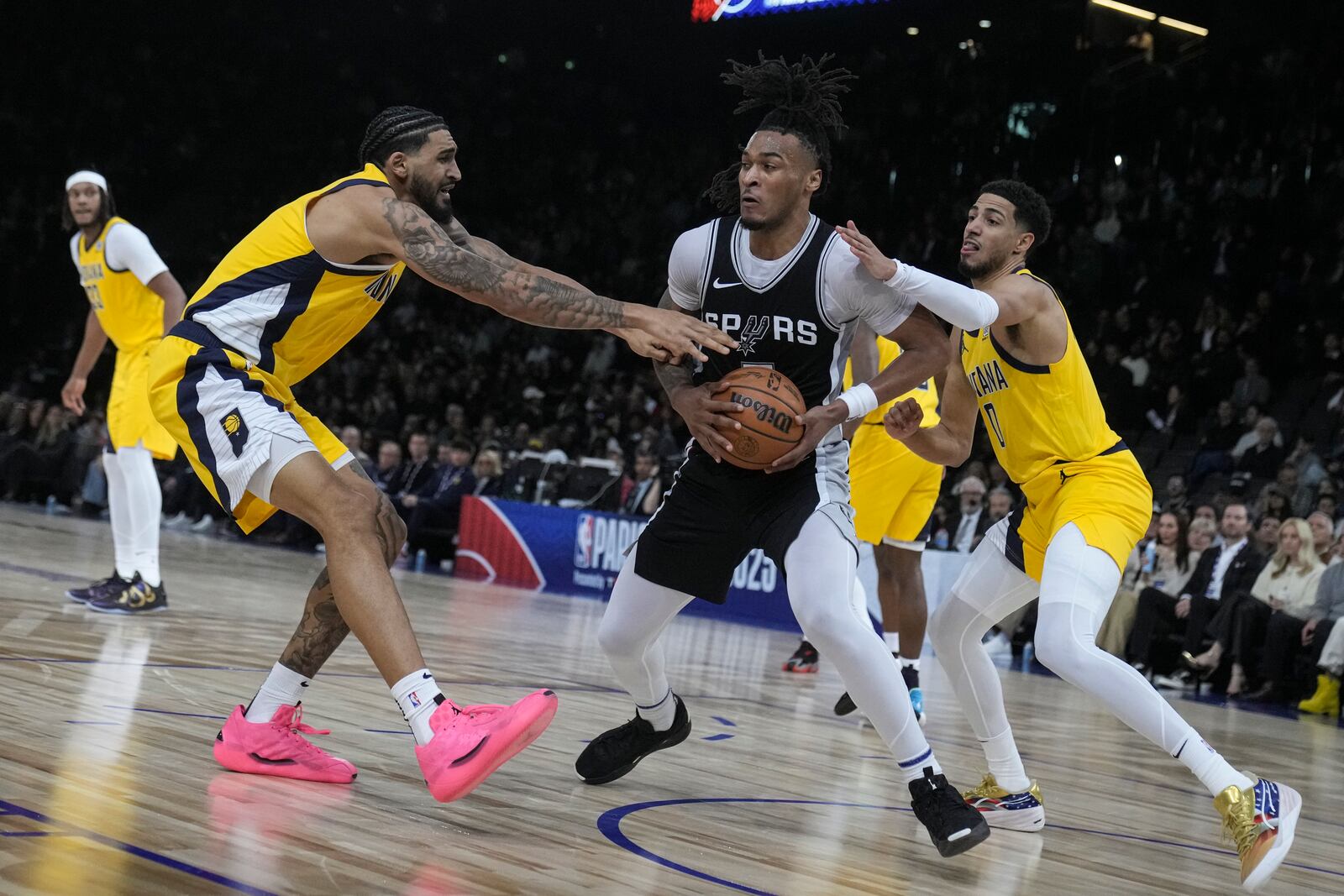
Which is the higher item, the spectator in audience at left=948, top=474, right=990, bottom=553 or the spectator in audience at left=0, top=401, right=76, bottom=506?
the spectator in audience at left=948, top=474, right=990, bottom=553

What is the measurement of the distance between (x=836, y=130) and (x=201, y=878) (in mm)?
2733

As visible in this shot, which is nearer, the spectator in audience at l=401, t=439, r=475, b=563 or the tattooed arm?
the tattooed arm

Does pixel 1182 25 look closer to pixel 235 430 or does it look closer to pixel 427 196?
pixel 427 196

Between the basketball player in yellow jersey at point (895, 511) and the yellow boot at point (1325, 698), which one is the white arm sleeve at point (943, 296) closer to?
the basketball player in yellow jersey at point (895, 511)

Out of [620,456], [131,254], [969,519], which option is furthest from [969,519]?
[131,254]

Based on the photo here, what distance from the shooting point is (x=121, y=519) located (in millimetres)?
7633

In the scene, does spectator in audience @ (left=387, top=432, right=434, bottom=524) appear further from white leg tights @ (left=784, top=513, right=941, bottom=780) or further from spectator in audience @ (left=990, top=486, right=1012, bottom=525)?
white leg tights @ (left=784, top=513, right=941, bottom=780)

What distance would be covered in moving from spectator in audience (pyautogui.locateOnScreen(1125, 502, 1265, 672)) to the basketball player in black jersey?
22.5ft

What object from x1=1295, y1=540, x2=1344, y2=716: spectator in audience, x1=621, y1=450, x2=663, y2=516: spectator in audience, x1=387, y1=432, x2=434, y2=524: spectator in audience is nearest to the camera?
x1=1295, y1=540, x2=1344, y2=716: spectator in audience

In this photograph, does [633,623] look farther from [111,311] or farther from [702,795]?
[111,311]

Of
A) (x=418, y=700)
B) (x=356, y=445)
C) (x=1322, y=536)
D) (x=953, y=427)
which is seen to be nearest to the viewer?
(x=418, y=700)

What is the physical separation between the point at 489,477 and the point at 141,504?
7904 millimetres

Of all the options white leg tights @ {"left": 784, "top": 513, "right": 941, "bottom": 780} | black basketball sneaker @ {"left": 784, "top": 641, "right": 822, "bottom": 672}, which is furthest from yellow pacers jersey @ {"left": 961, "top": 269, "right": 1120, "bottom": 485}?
black basketball sneaker @ {"left": 784, "top": 641, "right": 822, "bottom": 672}

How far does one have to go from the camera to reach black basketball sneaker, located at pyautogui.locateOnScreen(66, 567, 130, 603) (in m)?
7.52
